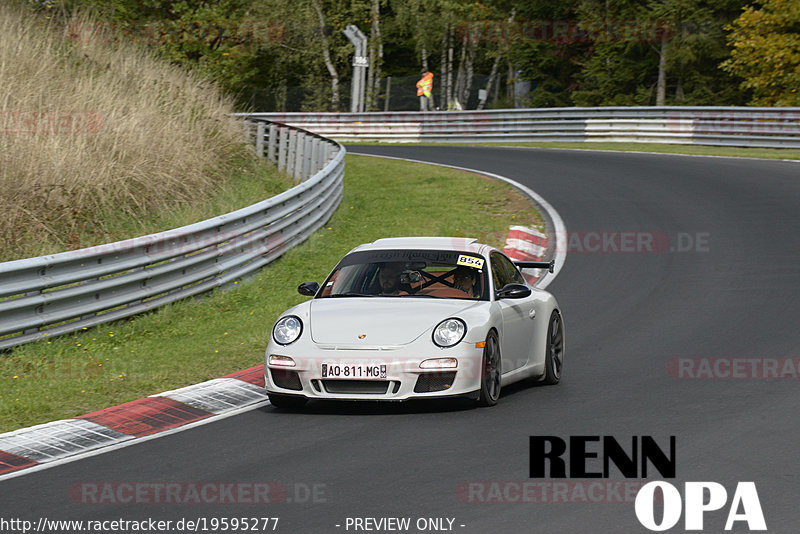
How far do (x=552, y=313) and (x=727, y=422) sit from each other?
101 inches

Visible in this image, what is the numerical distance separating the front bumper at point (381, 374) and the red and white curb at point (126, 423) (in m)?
0.76

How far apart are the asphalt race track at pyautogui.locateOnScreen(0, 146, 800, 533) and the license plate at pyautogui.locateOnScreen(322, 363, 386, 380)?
1.07 ft

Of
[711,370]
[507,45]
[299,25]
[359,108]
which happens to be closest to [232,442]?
[711,370]

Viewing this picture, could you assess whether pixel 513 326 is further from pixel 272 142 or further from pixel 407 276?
pixel 272 142

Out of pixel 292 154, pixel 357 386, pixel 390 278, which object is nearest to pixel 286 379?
pixel 357 386

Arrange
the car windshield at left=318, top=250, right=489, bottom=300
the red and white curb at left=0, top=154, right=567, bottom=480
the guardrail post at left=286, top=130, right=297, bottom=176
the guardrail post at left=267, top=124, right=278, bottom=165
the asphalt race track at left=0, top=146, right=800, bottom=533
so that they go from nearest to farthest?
the asphalt race track at left=0, top=146, right=800, bottom=533
the red and white curb at left=0, top=154, right=567, bottom=480
the car windshield at left=318, top=250, right=489, bottom=300
the guardrail post at left=286, top=130, right=297, bottom=176
the guardrail post at left=267, top=124, right=278, bottom=165

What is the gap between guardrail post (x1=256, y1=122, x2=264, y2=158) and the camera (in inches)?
983

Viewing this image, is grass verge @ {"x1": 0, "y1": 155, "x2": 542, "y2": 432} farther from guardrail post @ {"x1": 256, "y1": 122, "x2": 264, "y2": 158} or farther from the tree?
the tree

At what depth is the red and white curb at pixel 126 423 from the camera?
7551mm

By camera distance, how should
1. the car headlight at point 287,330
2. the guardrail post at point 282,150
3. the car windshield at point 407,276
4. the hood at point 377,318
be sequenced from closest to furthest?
the hood at point 377,318, the car headlight at point 287,330, the car windshield at point 407,276, the guardrail post at point 282,150

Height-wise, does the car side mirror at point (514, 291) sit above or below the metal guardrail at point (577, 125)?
below

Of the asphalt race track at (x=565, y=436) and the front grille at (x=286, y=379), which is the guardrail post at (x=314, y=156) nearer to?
the asphalt race track at (x=565, y=436)
